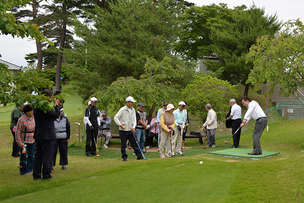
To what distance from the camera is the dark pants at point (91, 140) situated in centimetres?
1216

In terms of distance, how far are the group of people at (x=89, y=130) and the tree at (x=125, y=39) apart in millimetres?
7857

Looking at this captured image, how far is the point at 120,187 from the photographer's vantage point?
6.70 m

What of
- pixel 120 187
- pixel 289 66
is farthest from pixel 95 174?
pixel 289 66

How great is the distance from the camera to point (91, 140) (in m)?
12.4

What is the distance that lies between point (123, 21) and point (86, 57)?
366 cm

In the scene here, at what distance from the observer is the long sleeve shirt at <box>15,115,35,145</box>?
8004mm

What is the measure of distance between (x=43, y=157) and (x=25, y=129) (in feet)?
3.69

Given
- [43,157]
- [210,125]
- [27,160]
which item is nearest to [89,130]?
[27,160]

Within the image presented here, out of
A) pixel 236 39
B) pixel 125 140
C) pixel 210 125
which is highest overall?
pixel 236 39

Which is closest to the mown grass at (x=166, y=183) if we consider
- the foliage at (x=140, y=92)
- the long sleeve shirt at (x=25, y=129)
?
the long sleeve shirt at (x=25, y=129)

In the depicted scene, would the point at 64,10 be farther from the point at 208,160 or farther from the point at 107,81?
the point at 208,160

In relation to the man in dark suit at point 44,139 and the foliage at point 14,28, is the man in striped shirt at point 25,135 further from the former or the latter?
the foliage at point 14,28

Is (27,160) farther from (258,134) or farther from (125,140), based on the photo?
(258,134)

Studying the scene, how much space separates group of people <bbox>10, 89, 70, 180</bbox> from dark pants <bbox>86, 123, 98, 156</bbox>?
9.47 ft
